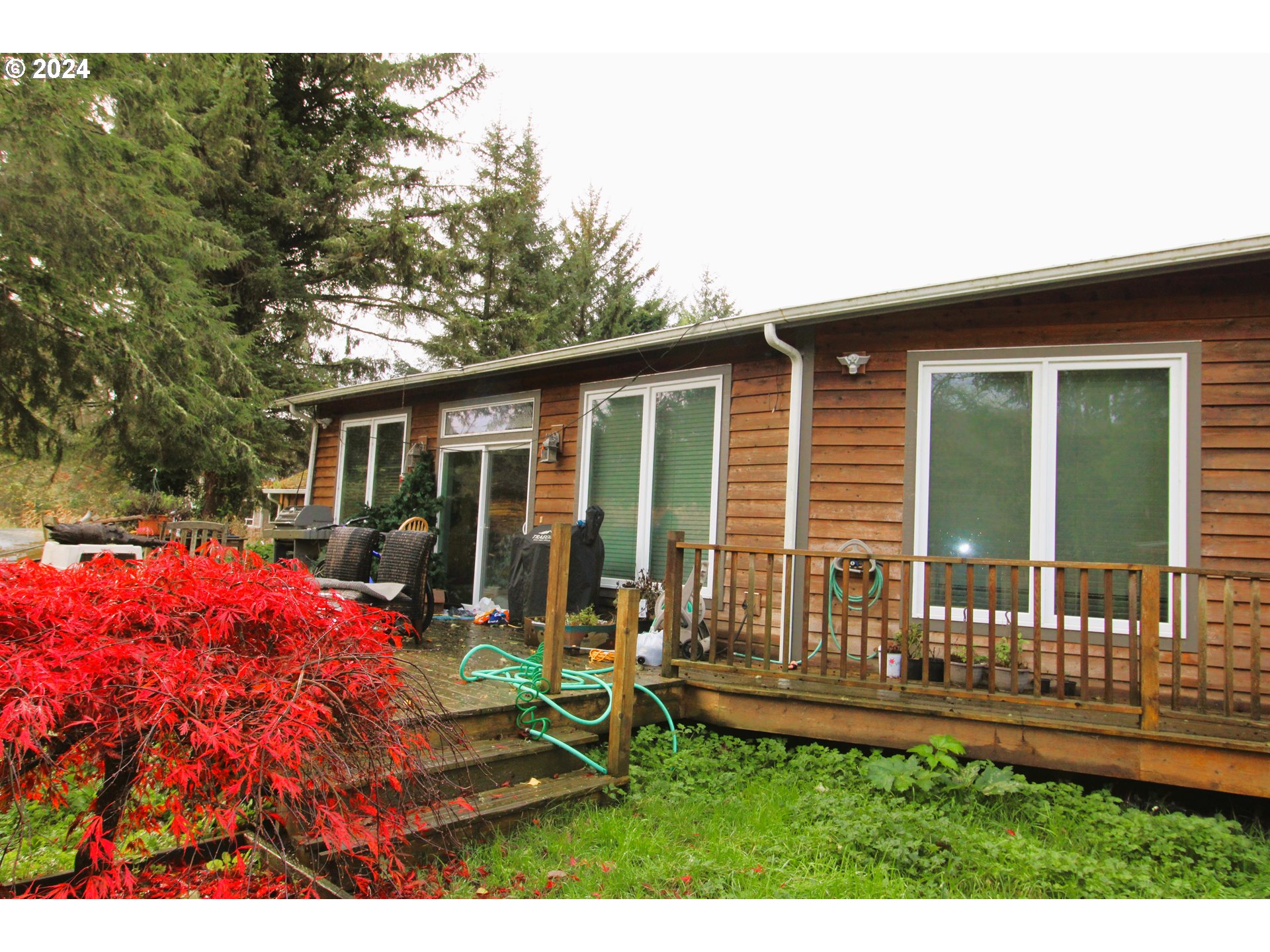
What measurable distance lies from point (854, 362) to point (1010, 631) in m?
1.88

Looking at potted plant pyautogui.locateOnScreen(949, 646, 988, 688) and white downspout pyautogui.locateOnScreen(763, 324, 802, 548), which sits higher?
white downspout pyautogui.locateOnScreen(763, 324, 802, 548)

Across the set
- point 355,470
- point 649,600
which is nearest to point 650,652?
point 649,600

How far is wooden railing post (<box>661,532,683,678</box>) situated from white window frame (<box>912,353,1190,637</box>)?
1.36 meters

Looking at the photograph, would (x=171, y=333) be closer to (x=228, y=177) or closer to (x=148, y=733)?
(x=228, y=177)

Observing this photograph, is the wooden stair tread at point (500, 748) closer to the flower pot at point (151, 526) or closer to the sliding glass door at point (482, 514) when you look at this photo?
the sliding glass door at point (482, 514)

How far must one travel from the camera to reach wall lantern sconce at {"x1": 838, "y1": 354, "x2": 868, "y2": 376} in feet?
15.8

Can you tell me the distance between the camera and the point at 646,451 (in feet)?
19.6

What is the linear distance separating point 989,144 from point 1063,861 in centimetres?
1975

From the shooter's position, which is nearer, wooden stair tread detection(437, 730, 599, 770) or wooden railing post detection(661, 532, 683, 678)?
wooden stair tread detection(437, 730, 599, 770)

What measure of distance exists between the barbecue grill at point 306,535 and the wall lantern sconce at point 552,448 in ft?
8.77

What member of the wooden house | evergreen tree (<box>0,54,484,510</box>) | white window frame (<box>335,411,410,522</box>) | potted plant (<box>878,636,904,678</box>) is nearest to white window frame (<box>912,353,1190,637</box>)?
the wooden house

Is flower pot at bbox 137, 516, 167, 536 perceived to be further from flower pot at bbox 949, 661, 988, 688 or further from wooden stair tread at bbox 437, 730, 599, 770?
flower pot at bbox 949, 661, 988, 688

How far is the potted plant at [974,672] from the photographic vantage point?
4203 millimetres
